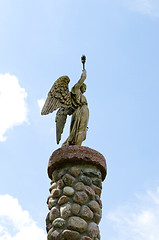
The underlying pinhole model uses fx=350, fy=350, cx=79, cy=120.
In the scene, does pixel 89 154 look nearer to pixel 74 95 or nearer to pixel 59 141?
pixel 59 141

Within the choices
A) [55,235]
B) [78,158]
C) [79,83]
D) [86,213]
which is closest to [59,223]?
[55,235]

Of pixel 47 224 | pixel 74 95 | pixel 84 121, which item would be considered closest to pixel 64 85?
pixel 74 95

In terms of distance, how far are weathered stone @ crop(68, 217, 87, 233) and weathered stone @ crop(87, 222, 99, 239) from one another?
87 mm

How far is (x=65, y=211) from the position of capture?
5.57 m

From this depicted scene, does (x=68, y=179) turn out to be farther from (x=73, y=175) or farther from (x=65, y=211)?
(x=65, y=211)

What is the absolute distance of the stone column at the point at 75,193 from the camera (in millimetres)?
5461

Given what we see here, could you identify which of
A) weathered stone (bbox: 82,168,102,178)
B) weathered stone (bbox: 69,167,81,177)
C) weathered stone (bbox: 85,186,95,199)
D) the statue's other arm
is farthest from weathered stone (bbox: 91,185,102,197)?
the statue's other arm

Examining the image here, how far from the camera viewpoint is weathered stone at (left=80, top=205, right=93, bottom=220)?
18.3 feet

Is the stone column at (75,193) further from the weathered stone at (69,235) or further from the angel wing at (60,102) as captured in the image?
the angel wing at (60,102)

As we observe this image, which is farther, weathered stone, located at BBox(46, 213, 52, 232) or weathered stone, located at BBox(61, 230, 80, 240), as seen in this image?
weathered stone, located at BBox(46, 213, 52, 232)

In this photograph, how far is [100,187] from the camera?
6203 mm

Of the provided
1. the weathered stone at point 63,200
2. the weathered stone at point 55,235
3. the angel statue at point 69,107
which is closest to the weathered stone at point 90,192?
the weathered stone at point 63,200

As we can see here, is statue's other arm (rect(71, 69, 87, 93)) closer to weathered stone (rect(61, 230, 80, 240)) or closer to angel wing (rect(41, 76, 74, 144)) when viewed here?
angel wing (rect(41, 76, 74, 144))

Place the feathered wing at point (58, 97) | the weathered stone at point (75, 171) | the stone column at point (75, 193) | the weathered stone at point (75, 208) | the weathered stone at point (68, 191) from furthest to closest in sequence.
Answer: the feathered wing at point (58, 97)
the weathered stone at point (75, 171)
the weathered stone at point (68, 191)
the weathered stone at point (75, 208)
the stone column at point (75, 193)
